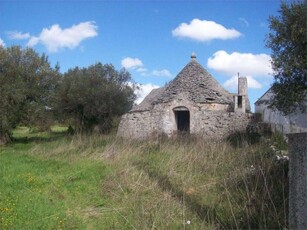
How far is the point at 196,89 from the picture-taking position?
21578 mm

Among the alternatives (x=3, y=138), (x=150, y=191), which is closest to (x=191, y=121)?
(x=3, y=138)

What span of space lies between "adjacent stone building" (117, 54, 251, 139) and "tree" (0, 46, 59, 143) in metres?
5.73

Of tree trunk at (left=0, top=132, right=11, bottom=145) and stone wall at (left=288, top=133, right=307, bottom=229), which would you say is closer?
stone wall at (left=288, top=133, right=307, bottom=229)

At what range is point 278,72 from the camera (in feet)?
36.6

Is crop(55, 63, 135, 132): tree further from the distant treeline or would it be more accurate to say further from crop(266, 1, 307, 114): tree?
crop(266, 1, 307, 114): tree

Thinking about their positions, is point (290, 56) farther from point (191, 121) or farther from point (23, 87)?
point (23, 87)

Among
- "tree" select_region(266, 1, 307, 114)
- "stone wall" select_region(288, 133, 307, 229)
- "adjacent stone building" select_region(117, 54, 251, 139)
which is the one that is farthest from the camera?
"adjacent stone building" select_region(117, 54, 251, 139)

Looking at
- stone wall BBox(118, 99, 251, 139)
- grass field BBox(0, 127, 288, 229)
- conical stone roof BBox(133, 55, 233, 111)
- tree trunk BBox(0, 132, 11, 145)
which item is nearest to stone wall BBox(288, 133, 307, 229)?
grass field BBox(0, 127, 288, 229)

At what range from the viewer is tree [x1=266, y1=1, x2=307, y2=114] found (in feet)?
33.7

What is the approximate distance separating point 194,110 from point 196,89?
5.42 feet

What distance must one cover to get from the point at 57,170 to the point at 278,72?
7431 mm

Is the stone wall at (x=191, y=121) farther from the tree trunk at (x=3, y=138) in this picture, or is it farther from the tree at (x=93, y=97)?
the tree trunk at (x=3, y=138)

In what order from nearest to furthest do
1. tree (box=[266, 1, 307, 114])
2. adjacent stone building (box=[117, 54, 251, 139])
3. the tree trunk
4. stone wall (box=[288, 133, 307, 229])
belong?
stone wall (box=[288, 133, 307, 229]) < tree (box=[266, 1, 307, 114]) < adjacent stone building (box=[117, 54, 251, 139]) < the tree trunk

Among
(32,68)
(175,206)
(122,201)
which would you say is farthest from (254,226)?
(32,68)
